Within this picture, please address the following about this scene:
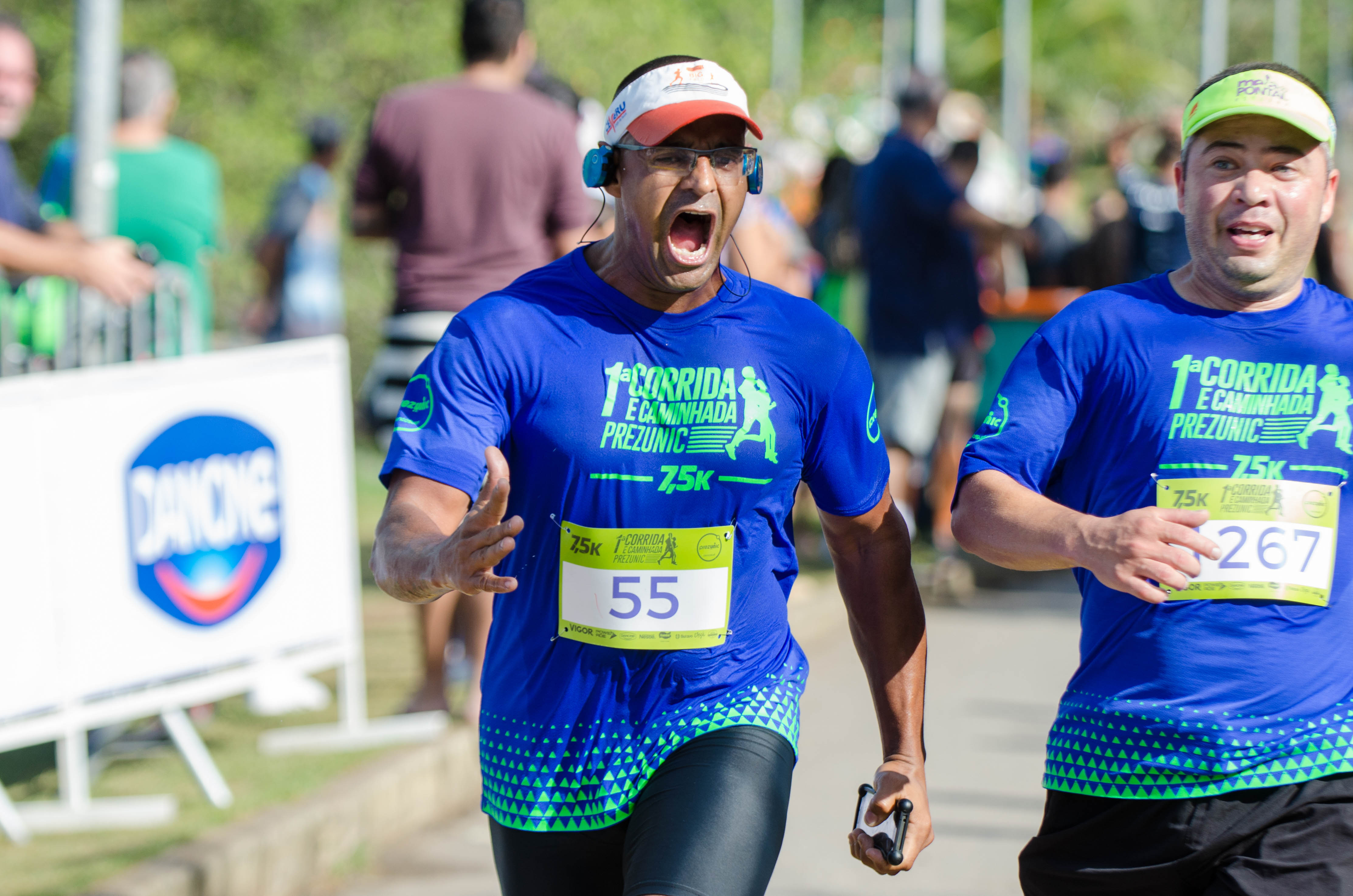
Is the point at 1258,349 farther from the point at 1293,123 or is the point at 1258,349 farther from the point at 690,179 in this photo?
the point at 690,179

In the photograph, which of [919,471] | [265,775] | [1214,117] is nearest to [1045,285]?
[919,471]

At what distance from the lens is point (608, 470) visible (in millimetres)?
2988

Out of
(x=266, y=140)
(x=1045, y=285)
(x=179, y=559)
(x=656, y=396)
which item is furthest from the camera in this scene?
(x=266, y=140)

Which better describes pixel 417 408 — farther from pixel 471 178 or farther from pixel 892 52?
pixel 892 52

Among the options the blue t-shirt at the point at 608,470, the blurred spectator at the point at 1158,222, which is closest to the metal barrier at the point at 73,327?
the blue t-shirt at the point at 608,470

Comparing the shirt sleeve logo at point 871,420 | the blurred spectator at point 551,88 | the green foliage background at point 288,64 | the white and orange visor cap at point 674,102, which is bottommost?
the shirt sleeve logo at point 871,420

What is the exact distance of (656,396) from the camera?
3.02 meters

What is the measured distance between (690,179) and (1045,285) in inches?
421

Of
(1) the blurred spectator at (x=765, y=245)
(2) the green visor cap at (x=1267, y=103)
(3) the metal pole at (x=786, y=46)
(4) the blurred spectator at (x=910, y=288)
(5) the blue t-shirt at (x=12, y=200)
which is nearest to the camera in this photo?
(2) the green visor cap at (x=1267, y=103)

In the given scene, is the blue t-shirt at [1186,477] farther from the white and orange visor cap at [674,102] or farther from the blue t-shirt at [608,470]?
the white and orange visor cap at [674,102]

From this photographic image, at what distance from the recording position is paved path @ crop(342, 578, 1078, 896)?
5.27 meters

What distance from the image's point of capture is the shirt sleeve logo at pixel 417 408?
2984 mm

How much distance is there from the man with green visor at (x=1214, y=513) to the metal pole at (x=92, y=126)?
3.73 metres

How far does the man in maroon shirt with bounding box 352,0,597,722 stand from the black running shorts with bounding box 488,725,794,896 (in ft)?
10.5
